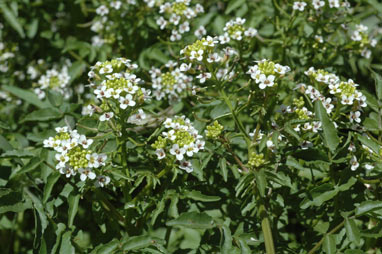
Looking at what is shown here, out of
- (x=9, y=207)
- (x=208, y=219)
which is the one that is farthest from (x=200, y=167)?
(x=9, y=207)

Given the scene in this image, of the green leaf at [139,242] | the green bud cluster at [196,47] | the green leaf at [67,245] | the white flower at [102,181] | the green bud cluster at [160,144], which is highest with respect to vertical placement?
the green bud cluster at [196,47]

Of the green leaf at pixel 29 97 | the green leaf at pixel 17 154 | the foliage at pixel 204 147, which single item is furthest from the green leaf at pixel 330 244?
the green leaf at pixel 29 97

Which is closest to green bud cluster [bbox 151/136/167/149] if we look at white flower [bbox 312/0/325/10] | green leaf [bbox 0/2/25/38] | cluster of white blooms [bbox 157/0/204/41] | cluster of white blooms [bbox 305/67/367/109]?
cluster of white blooms [bbox 305/67/367/109]

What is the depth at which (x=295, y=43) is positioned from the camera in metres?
3.24

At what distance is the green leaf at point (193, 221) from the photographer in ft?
6.97

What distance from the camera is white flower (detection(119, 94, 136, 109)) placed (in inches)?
83.4

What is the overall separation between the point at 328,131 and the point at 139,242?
1021 millimetres

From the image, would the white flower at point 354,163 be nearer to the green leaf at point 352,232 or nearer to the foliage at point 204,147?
the foliage at point 204,147

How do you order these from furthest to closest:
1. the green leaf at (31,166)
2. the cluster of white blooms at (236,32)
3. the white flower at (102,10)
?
the white flower at (102,10), the cluster of white blooms at (236,32), the green leaf at (31,166)

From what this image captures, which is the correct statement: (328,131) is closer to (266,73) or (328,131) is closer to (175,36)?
(266,73)

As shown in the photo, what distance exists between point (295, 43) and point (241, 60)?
59cm

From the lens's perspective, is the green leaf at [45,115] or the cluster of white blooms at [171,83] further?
the cluster of white blooms at [171,83]

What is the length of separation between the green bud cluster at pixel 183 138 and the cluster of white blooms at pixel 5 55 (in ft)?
7.52

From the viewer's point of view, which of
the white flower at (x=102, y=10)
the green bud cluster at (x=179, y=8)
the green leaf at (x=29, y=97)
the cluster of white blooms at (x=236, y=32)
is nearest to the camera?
the cluster of white blooms at (x=236, y=32)
